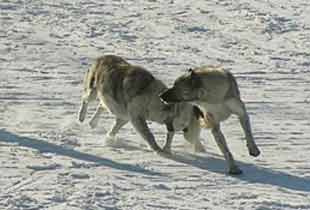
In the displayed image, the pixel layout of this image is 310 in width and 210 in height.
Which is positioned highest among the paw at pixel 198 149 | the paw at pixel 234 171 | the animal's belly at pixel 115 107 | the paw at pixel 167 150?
the animal's belly at pixel 115 107

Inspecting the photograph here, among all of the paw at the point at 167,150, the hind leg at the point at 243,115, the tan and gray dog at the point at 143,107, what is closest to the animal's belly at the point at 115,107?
the tan and gray dog at the point at 143,107

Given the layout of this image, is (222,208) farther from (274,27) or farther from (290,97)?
(274,27)

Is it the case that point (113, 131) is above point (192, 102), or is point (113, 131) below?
below

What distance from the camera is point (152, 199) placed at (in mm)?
7312

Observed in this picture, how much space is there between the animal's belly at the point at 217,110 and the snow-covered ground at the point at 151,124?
0.45 m

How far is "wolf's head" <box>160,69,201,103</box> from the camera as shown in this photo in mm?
8406

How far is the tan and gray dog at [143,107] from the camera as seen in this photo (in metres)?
9.02

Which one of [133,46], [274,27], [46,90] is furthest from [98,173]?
[274,27]

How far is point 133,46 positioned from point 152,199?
30.2 ft

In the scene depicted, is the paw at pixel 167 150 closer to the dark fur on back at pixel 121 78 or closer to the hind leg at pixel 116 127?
the dark fur on back at pixel 121 78

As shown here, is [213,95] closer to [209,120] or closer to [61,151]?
[209,120]

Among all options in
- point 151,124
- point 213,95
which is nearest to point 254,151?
point 213,95

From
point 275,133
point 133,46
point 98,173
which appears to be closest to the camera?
point 98,173

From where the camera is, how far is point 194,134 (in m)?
9.13
